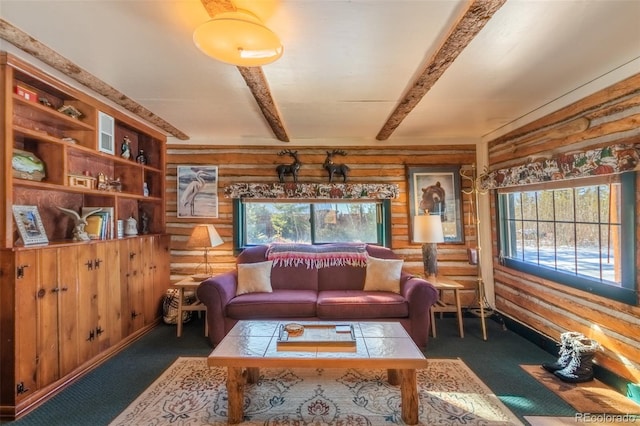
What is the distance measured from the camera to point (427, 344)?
318cm

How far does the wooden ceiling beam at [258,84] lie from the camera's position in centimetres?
157

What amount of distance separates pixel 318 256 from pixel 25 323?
8.84 feet

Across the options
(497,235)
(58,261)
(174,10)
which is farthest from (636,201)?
(58,261)

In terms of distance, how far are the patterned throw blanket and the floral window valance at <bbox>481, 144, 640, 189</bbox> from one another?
1.91 metres

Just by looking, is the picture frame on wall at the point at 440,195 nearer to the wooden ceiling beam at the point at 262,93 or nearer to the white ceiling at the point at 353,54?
the white ceiling at the point at 353,54

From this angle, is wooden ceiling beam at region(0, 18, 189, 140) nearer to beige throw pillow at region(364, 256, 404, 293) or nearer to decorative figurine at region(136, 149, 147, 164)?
decorative figurine at region(136, 149, 147, 164)

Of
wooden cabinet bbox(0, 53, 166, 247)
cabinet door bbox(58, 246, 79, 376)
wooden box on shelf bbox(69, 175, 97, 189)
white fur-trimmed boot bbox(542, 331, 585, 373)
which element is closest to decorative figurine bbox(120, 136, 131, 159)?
wooden cabinet bbox(0, 53, 166, 247)

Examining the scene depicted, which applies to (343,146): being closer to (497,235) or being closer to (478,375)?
(497,235)

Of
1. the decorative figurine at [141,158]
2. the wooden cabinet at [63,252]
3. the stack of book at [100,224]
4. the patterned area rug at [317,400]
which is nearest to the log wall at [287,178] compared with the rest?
the decorative figurine at [141,158]

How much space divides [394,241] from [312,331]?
2.28 metres

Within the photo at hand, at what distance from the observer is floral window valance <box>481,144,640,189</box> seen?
2166 mm

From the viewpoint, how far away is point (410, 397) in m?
1.95

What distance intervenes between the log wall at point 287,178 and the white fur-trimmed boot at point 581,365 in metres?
1.82

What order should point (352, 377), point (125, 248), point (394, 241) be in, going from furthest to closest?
1. point (394, 241)
2. point (125, 248)
3. point (352, 377)
